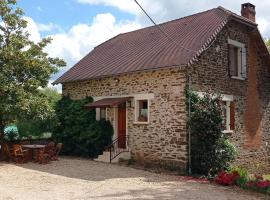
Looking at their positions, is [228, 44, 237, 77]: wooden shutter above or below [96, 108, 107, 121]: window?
above

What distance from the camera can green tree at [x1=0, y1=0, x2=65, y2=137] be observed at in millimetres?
16188

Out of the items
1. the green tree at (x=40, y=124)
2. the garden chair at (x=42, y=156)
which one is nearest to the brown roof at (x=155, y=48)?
the green tree at (x=40, y=124)

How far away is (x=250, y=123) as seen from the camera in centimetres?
1873

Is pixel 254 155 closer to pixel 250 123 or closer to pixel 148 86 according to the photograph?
pixel 250 123

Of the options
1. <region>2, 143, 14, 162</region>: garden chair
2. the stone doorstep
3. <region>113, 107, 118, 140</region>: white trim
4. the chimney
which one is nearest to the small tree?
the stone doorstep

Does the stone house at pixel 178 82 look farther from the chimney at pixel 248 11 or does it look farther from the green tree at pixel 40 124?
the green tree at pixel 40 124

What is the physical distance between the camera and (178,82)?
601 inches

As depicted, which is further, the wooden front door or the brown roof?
the wooden front door

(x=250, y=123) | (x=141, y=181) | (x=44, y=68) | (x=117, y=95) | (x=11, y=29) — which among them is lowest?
(x=141, y=181)

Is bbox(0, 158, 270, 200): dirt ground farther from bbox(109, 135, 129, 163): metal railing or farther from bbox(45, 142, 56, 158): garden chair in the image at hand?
bbox(109, 135, 129, 163): metal railing

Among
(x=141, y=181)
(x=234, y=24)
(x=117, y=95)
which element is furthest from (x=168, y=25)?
(x=141, y=181)

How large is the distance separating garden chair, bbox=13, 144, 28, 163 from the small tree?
7.15 metres

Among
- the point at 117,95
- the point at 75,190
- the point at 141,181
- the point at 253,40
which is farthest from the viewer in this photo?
the point at 253,40

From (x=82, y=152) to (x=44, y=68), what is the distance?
4621 mm
